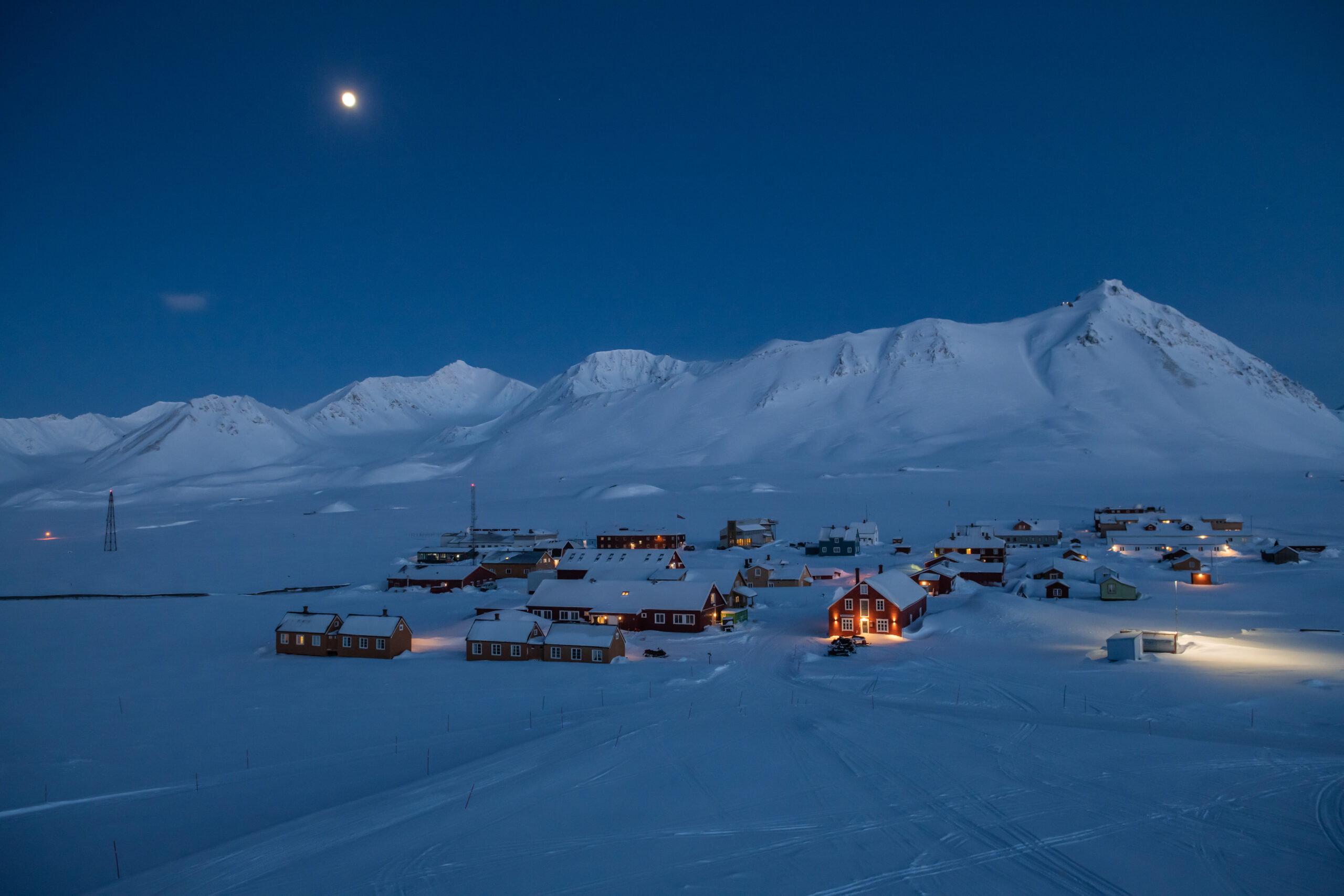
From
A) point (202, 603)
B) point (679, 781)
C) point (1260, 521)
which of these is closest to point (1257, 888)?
point (679, 781)

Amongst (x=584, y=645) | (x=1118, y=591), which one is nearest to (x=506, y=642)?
(x=584, y=645)

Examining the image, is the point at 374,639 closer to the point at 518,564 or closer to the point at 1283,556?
the point at 518,564

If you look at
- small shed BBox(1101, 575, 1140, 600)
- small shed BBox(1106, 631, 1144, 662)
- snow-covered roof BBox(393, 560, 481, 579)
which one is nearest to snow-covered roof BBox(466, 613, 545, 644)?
snow-covered roof BBox(393, 560, 481, 579)

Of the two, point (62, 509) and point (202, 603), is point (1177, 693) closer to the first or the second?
point (202, 603)

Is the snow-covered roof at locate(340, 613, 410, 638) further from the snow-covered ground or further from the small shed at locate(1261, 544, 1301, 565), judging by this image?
the small shed at locate(1261, 544, 1301, 565)

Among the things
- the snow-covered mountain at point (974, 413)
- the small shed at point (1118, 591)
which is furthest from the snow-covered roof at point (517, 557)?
the snow-covered mountain at point (974, 413)

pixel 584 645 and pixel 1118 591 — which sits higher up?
pixel 1118 591

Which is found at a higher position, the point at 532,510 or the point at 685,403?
the point at 685,403

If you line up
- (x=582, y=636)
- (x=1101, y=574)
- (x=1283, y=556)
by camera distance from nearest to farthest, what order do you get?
(x=582, y=636) → (x=1101, y=574) → (x=1283, y=556)
